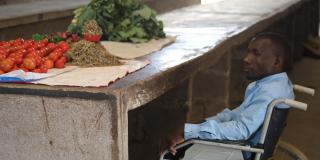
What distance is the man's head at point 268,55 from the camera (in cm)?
251

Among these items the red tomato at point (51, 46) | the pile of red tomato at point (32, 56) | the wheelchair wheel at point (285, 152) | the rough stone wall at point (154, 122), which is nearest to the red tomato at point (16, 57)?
the pile of red tomato at point (32, 56)

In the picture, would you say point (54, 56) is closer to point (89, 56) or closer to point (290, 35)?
point (89, 56)

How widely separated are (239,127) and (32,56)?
1.19 m

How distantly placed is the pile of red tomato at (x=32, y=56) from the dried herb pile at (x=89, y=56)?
6cm

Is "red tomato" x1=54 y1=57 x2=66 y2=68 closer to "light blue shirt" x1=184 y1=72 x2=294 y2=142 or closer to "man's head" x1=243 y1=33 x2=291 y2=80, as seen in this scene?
"light blue shirt" x1=184 y1=72 x2=294 y2=142

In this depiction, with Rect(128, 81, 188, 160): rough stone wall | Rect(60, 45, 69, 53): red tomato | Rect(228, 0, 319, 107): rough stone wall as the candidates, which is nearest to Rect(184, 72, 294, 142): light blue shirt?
Rect(60, 45, 69, 53): red tomato

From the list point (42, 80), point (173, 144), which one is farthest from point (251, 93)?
point (42, 80)

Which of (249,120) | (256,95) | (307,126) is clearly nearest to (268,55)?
(256,95)

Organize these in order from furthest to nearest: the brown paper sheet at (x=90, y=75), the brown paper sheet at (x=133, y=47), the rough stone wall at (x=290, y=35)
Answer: the rough stone wall at (x=290, y=35) → the brown paper sheet at (x=133, y=47) → the brown paper sheet at (x=90, y=75)

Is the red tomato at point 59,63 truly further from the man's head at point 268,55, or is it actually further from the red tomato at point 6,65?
the man's head at point 268,55

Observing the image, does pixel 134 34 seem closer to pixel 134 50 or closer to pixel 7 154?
pixel 134 50

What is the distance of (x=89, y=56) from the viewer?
267cm

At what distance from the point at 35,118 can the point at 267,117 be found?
3.59 ft

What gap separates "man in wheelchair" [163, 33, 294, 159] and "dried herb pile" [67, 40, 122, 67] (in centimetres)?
59
